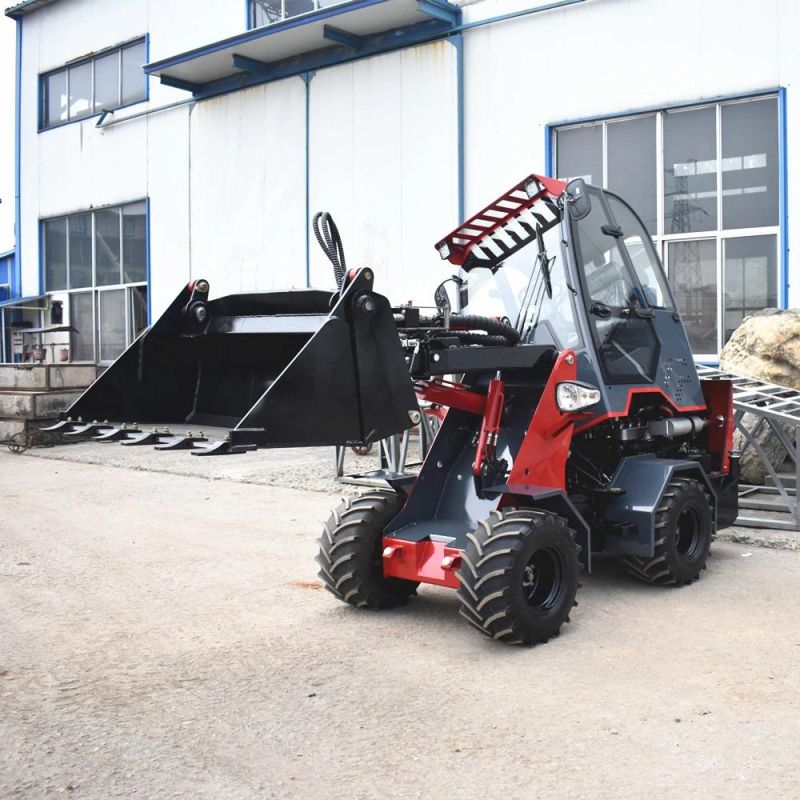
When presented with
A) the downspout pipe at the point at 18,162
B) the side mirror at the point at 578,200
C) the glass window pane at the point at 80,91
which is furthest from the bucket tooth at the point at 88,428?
the downspout pipe at the point at 18,162

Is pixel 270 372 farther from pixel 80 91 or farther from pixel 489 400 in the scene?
pixel 80 91

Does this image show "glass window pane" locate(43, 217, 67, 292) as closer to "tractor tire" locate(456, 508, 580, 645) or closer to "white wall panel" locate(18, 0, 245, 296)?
"white wall panel" locate(18, 0, 245, 296)

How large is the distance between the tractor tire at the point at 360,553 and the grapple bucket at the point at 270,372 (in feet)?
2.70

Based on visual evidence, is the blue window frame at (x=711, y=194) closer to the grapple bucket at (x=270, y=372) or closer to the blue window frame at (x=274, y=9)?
the blue window frame at (x=274, y=9)

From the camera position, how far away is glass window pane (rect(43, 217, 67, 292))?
2089cm

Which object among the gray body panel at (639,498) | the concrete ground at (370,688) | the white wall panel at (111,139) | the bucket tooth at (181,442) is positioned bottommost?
the concrete ground at (370,688)

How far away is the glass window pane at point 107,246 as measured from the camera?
1950 centimetres

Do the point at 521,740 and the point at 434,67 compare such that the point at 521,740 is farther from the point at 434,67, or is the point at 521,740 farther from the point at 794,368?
the point at 434,67

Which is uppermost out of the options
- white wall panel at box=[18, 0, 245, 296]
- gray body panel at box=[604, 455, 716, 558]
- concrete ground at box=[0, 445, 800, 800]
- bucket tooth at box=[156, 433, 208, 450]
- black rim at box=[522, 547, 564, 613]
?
white wall panel at box=[18, 0, 245, 296]

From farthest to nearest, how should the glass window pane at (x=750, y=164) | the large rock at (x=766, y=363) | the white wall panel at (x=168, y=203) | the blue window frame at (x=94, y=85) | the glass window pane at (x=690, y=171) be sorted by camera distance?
the blue window frame at (x=94, y=85) < the white wall panel at (x=168, y=203) < the glass window pane at (x=690, y=171) < the glass window pane at (x=750, y=164) < the large rock at (x=766, y=363)

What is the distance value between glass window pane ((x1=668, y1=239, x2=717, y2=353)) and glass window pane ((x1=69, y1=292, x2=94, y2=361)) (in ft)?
41.8

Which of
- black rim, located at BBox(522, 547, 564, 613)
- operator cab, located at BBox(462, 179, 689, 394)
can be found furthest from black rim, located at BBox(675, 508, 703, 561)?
black rim, located at BBox(522, 547, 564, 613)

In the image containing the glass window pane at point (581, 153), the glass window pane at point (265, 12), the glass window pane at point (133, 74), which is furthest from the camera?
the glass window pane at point (133, 74)

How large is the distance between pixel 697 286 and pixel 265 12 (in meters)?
9.07
